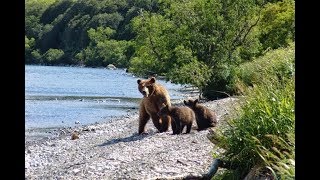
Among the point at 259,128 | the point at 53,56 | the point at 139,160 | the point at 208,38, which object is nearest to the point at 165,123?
the point at 139,160

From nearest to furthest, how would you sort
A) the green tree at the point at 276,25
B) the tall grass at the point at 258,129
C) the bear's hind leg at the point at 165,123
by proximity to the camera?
the tall grass at the point at 258,129
the bear's hind leg at the point at 165,123
the green tree at the point at 276,25

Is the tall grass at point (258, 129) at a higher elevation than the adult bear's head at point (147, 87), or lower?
higher

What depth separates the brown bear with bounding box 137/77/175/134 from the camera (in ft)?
40.7

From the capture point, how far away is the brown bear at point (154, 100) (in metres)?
12.4

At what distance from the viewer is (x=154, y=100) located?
1259 centimetres

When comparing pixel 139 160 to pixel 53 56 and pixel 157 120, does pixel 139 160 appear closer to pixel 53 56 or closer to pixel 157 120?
pixel 157 120

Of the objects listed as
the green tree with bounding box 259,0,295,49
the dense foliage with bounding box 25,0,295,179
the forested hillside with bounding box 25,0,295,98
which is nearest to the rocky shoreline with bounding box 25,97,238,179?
the dense foliage with bounding box 25,0,295,179

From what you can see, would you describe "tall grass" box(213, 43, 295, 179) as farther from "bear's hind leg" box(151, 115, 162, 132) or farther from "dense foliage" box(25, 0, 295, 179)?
→ "bear's hind leg" box(151, 115, 162, 132)

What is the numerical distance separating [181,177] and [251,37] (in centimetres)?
2384

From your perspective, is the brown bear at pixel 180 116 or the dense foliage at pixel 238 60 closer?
the dense foliage at pixel 238 60

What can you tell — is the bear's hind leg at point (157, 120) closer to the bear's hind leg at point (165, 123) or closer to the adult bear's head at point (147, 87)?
the bear's hind leg at point (165, 123)

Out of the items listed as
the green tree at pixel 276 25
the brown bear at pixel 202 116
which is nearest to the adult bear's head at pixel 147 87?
the brown bear at pixel 202 116

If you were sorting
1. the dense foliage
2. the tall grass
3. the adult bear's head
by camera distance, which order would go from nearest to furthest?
the tall grass → the dense foliage → the adult bear's head
